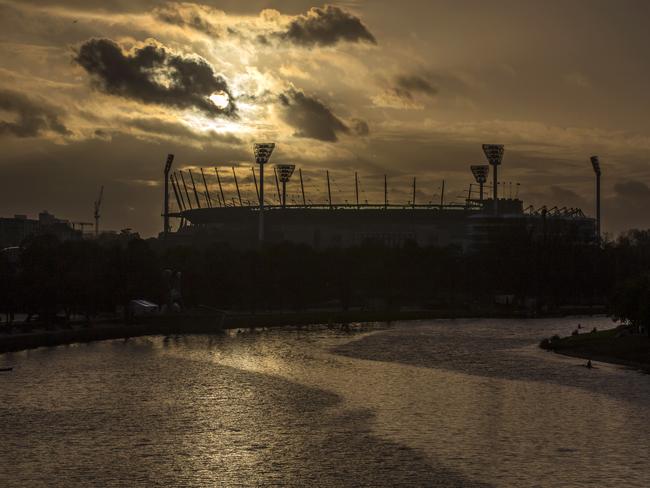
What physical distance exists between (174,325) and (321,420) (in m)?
96.0

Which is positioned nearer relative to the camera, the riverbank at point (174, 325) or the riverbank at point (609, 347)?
the riverbank at point (609, 347)

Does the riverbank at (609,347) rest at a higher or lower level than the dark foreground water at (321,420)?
higher

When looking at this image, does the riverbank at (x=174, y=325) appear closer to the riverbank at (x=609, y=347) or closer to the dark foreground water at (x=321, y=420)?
the dark foreground water at (x=321, y=420)

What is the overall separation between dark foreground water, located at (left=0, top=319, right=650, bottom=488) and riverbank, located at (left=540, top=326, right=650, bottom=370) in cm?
341

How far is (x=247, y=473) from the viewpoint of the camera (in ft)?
177

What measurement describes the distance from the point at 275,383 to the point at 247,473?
122 feet

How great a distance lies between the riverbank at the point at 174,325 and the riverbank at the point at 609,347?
59.6 m

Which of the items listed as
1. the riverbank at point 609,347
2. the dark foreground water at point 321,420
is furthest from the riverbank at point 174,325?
the riverbank at point 609,347

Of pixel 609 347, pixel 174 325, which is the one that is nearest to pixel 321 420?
pixel 609 347

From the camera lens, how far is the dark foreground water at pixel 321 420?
53969 mm

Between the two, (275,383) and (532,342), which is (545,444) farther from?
(532,342)

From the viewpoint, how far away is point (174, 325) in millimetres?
163250

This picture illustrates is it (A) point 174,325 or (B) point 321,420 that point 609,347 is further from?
(A) point 174,325

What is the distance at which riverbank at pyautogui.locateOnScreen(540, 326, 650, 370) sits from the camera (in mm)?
104000
